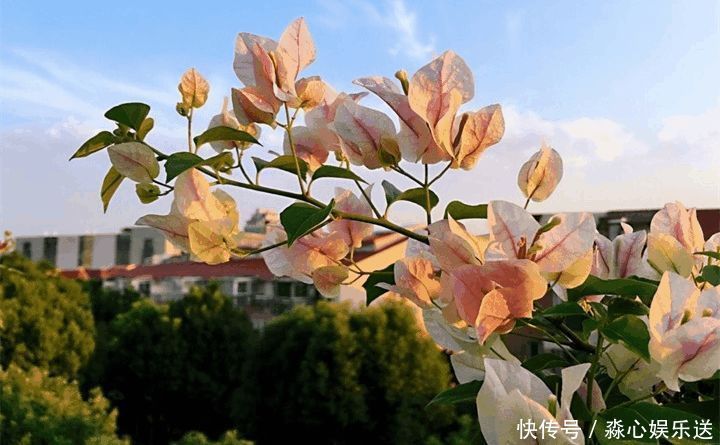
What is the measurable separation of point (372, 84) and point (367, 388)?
9.13 feet

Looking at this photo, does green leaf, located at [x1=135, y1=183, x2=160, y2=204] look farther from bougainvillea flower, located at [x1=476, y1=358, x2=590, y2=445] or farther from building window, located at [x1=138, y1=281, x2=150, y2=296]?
building window, located at [x1=138, y1=281, x2=150, y2=296]

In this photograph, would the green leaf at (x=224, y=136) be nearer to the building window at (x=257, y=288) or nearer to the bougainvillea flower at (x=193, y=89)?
the bougainvillea flower at (x=193, y=89)

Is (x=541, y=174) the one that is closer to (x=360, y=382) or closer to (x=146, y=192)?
(x=146, y=192)

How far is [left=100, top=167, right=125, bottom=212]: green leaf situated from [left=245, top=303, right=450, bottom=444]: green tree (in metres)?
2.62

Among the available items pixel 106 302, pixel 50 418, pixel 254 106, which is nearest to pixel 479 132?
pixel 254 106

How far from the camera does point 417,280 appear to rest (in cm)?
42

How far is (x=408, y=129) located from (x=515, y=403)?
0.16 m

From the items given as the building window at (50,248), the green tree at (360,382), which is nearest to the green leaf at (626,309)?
the green tree at (360,382)

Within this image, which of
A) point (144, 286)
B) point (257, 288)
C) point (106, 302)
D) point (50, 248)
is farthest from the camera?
point (50, 248)

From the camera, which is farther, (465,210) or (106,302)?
(106,302)

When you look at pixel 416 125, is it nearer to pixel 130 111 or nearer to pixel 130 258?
pixel 130 111

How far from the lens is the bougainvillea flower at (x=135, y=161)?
0.45 metres

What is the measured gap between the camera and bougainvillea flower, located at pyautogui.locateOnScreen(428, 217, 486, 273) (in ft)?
1.24

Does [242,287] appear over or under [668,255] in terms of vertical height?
over
